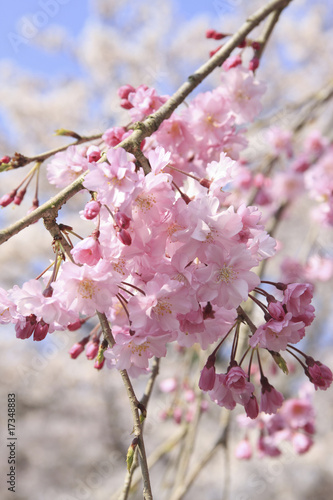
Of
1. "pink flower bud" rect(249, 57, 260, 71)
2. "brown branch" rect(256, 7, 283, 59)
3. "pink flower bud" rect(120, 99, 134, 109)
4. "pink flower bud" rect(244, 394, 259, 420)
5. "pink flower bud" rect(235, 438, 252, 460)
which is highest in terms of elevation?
"brown branch" rect(256, 7, 283, 59)

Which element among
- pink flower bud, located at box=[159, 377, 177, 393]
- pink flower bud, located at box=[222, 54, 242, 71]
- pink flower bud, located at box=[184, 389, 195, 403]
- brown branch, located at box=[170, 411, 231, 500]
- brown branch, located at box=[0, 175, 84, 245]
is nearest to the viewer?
brown branch, located at box=[0, 175, 84, 245]

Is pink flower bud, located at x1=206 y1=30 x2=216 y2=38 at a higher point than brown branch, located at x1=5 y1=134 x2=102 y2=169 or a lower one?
higher

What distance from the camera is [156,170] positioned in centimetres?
88

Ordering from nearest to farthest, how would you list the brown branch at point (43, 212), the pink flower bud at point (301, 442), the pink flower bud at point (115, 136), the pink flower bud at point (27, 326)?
the brown branch at point (43, 212), the pink flower bud at point (27, 326), the pink flower bud at point (115, 136), the pink flower bud at point (301, 442)

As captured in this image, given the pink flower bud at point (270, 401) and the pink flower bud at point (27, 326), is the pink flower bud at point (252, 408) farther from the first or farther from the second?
the pink flower bud at point (27, 326)

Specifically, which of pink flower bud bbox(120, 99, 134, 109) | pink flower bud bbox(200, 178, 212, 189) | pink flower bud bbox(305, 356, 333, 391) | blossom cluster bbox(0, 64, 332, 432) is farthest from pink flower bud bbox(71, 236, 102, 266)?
pink flower bud bbox(120, 99, 134, 109)

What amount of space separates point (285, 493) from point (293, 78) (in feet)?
23.1

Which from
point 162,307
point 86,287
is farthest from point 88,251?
point 162,307

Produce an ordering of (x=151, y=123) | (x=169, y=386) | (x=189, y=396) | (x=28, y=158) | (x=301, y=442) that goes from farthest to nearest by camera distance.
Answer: (x=169, y=386) < (x=189, y=396) < (x=301, y=442) < (x=28, y=158) < (x=151, y=123)

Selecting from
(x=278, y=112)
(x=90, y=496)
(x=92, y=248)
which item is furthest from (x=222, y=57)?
(x=90, y=496)

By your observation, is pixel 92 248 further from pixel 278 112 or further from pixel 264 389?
pixel 278 112

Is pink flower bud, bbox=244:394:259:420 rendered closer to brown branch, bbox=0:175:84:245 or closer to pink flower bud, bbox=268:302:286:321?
pink flower bud, bbox=268:302:286:321

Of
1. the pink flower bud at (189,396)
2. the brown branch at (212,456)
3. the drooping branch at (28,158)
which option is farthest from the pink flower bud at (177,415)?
the drooping branch at (28,158)

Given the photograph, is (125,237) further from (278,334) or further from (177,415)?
(177,415)
